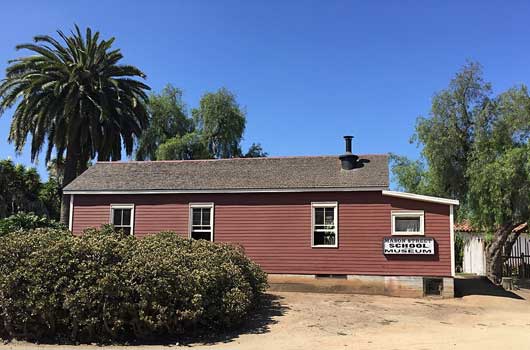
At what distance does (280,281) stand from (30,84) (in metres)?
19.2

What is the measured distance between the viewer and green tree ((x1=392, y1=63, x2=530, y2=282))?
19984 millimetres

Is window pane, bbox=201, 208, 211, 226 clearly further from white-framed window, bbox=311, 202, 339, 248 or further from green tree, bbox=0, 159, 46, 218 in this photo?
green tree, bbox=0, 159, 46, 218

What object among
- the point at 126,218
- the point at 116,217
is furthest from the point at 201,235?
the point at 116,217

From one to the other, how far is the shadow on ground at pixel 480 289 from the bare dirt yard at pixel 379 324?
30 centimetres

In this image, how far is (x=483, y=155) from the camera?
832 inches

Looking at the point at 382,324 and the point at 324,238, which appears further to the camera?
the point at 324,238

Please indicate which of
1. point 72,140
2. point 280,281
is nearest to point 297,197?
point 280,281

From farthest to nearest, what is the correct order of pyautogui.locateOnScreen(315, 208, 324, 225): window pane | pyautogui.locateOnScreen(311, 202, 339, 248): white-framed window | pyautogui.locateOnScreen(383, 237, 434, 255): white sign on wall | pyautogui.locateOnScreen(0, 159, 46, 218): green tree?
pyautogui.locateOnScreen(0, 159, 46, 218): green tree → pyautogui.locateOnScreen(315, 208, 324, 225): window pane → pyautogui.locateOnScreen(311, 202, 339, 248): white-framed window → pyautogui.locateOnScreen(383, 237, 434, 255): white sign on wall

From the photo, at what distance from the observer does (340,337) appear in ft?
35.6

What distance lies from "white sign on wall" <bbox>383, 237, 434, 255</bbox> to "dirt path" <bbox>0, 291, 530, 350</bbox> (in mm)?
1620

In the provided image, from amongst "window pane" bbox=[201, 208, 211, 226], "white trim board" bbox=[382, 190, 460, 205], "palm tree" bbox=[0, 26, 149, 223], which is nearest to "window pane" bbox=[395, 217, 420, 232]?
"white trim board" bbox=[382, 190, 460, 205]

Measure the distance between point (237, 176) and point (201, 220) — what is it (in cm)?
221

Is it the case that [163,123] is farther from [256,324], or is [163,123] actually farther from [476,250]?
[256,324]

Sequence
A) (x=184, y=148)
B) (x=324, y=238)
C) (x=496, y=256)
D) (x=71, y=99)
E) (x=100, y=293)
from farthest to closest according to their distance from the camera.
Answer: (x=184, y=148), (x=71, y=99), (x=496, y=256), (x=324, y=238), (x=100, y=293)
